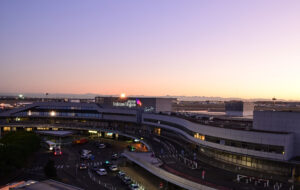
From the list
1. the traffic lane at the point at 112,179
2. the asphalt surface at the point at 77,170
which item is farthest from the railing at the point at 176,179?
the traffic lane at the point at 112,179

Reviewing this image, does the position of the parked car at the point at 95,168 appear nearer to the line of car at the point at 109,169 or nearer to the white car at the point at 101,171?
the line of car at the point at 109,169

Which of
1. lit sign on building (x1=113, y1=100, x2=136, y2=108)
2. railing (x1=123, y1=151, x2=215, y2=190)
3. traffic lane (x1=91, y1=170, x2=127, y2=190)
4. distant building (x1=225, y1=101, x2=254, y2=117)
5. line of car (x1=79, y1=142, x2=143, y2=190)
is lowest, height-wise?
traffic lane (x1=91, y1=170, x2=127, y2=190)

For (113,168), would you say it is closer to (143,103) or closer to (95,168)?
(95,168)

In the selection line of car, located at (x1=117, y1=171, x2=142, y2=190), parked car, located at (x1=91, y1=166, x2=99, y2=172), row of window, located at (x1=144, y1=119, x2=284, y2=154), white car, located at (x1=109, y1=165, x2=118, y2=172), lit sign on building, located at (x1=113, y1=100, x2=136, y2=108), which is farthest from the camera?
lit sign on building, located at (x1=113, y1=100, x2=136, y2=108)

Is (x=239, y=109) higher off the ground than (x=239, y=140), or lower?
higher

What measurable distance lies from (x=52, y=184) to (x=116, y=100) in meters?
84.4

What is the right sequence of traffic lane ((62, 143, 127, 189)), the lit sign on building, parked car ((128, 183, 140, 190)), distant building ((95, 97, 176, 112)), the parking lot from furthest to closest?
the lit sign on building, distant building ((95, 97, 176, 112)), traffic lane ((62, 143, 127, 189)), the parking lot, parked car ((128, 183, 140, 190))

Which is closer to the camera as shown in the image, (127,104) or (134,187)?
(134,187)

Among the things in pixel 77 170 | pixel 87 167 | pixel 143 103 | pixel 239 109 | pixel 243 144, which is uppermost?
pixel 143 103

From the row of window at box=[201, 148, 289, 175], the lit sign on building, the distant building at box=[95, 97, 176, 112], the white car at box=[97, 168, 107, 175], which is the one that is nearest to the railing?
the white car at box=[97, 168, 107, 175]

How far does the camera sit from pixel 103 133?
347 feet

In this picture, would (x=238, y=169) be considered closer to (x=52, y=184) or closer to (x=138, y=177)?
(x=138, y=177)

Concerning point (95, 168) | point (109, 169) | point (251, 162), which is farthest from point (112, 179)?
point (251, 162)

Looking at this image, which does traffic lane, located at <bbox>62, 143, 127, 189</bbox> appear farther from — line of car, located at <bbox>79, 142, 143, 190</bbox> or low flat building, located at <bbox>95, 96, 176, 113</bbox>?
low flat building, located at <bbox>95, 96, 176, 113</bbox>
